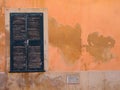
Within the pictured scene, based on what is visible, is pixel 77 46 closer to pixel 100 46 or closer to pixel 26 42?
pixel 100 46

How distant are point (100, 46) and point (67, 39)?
85 centimetres

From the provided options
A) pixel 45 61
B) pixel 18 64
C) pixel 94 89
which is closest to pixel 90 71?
pixel 94 89

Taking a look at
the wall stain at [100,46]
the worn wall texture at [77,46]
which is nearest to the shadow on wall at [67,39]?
the worn wall texture at [77,46]

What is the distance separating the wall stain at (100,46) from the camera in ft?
32.7

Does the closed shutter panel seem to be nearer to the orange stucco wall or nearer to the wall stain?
the orange stucco wall

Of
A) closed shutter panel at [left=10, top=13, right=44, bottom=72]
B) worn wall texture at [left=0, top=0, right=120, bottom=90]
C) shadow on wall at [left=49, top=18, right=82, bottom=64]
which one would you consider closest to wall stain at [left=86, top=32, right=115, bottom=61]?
worn wall texture at [left=0, top=0, right=120, bottom=90]

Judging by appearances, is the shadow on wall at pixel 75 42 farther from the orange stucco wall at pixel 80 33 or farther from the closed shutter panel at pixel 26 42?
the closed shutter panel at pixel 26 42

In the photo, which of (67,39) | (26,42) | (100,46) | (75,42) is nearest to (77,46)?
(75,42)

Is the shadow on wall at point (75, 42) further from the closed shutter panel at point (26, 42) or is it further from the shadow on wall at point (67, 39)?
the closed shutter panel at point (26, 42)

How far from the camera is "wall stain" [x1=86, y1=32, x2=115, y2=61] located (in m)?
9.96

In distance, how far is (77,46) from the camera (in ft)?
32.6

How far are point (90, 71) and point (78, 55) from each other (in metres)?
0.50

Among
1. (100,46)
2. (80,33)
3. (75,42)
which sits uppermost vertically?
(80,33)

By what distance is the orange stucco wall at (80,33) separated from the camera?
9.89 m
